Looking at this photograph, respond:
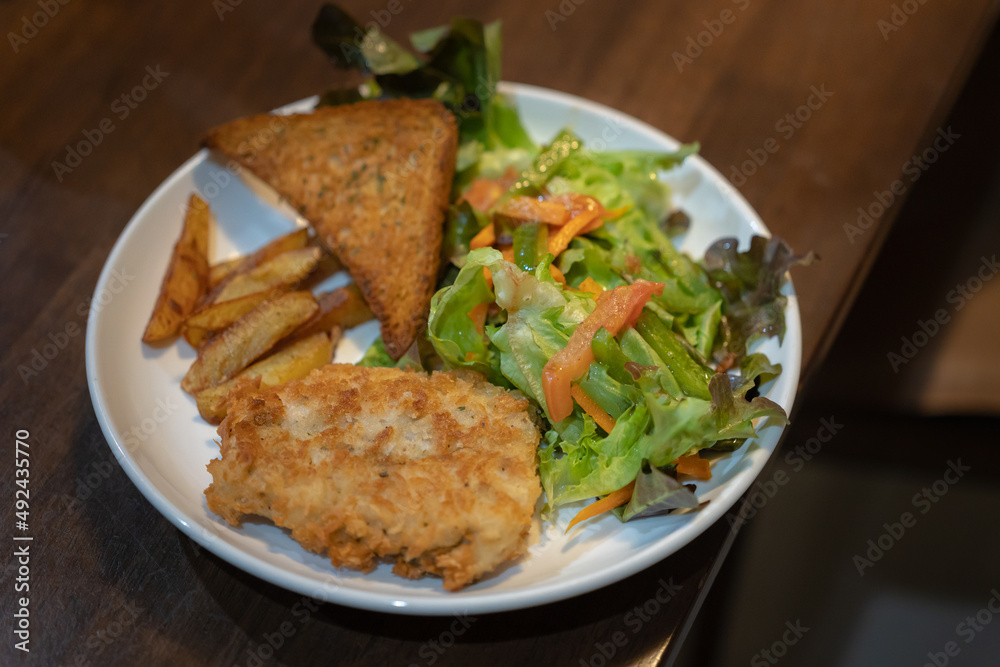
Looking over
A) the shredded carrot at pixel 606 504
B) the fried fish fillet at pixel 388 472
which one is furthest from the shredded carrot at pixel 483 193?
the shredded carrot at pixel 606 504

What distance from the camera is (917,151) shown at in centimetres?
319

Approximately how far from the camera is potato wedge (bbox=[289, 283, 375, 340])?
2.32 m

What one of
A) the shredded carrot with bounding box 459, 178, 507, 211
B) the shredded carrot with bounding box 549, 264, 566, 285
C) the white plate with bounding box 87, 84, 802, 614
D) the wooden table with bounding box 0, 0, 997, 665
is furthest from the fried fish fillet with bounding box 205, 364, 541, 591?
the shredded carrot with bounding box 459, 178, 507, 211

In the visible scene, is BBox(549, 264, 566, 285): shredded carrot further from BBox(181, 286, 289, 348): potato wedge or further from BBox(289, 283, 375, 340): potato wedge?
BBox(181, 286, 289, 348): potato wedge

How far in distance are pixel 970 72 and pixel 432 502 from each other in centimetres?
369

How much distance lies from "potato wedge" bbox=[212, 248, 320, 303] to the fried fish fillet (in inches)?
19.4

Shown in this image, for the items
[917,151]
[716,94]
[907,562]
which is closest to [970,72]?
[917,151]

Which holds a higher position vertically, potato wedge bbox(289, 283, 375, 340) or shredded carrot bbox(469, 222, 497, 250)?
shredded carrot bbox(469, 222, 497, 250)

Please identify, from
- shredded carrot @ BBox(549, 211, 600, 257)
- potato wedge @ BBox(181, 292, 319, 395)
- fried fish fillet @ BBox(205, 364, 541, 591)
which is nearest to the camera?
fried fish fillet @ BBox(205, 364, 541, 591)

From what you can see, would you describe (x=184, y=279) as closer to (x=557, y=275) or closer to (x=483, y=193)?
(x=483, y=193)

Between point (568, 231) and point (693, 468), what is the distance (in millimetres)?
917

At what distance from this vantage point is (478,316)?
86.8 inches

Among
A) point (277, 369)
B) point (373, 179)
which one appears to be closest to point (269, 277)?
point (277, 369)

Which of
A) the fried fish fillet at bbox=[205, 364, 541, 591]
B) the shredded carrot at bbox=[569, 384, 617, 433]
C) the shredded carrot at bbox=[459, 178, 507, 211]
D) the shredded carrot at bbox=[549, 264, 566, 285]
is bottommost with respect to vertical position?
the shredded carrot at bbox=[569, 384, 617, 433]
